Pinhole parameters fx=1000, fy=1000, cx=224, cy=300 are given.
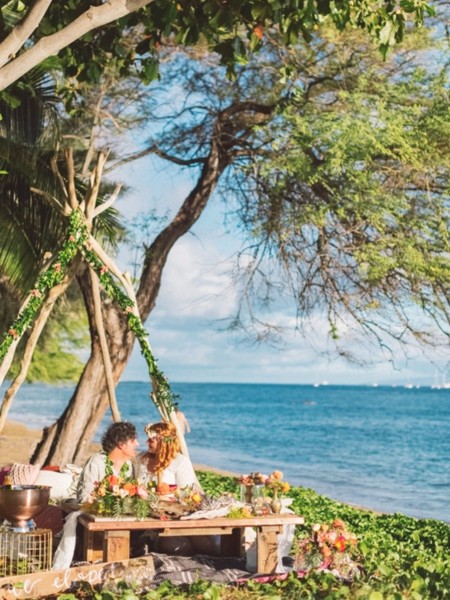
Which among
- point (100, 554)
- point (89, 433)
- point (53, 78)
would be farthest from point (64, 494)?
point (53, 78)

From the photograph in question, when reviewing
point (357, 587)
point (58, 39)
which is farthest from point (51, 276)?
point (357, 587)

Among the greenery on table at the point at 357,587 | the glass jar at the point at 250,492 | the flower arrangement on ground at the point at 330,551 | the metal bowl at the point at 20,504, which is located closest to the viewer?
the greenery on table at the point at 357,587

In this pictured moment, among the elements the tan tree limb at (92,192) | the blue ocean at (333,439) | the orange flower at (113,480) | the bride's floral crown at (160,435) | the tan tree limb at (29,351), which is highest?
the tan tree limb at (92,192)

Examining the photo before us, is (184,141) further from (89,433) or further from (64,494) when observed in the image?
(64,494)

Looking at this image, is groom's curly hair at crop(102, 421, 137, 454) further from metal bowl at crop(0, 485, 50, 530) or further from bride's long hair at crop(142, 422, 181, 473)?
metal bowl at crop(0, 485, 50, 530)

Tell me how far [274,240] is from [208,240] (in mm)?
1151

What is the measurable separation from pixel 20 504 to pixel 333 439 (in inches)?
1523

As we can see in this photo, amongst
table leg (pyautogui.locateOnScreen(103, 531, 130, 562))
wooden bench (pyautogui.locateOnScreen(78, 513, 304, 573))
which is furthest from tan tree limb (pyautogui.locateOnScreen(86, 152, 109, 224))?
table leg (pyautogui.locateOnScreen(103, 531, 130, 562))

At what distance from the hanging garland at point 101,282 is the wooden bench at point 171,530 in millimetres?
2331

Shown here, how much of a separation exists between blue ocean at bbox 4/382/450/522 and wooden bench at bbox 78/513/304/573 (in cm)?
1268

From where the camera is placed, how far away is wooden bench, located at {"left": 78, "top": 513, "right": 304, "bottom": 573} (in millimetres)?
6246

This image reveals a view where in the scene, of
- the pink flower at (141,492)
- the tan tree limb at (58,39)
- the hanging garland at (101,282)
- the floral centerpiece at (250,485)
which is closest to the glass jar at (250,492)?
the floral centerpiece at (250,485)

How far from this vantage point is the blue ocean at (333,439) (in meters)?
25.0

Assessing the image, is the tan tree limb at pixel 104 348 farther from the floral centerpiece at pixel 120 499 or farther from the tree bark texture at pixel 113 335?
the floral centerpiece at pixel 120 499
